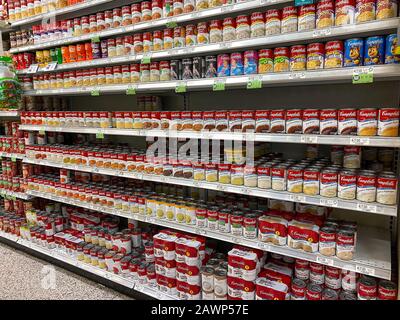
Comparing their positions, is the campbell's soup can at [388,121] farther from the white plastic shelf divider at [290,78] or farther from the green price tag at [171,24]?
the green price tag at [171,24]

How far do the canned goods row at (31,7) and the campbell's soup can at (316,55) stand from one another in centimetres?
193

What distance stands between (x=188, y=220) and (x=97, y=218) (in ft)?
4.07

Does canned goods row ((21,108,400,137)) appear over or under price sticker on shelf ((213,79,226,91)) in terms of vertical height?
under

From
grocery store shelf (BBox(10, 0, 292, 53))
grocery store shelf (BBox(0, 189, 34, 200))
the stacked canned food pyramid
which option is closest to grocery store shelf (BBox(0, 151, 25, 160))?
the stacked canned food pyramid

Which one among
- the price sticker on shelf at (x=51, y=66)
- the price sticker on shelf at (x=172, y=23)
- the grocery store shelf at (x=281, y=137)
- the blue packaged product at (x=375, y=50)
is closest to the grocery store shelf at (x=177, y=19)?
the price sticker on shelf at (x=172, y=23)

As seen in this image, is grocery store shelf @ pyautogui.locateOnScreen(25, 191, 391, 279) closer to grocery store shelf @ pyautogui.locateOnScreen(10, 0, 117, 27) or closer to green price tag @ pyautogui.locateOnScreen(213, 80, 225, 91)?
green price tag @ pyautogui.locateOnScreen(213, 80, 225, 91)

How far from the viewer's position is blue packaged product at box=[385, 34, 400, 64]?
1379mm

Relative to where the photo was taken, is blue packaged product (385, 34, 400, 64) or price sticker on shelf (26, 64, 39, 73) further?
price sticker on shelf (26, 64, 39, 73)

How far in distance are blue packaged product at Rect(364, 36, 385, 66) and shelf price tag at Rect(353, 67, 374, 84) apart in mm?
71

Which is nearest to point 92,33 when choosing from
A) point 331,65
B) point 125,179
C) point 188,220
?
point 125,179

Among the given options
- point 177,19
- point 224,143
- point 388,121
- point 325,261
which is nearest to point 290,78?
point 388,121

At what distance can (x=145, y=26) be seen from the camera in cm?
210

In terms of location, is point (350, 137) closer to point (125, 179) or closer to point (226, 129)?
point (226, 129)

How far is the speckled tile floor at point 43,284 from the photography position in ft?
7.84
